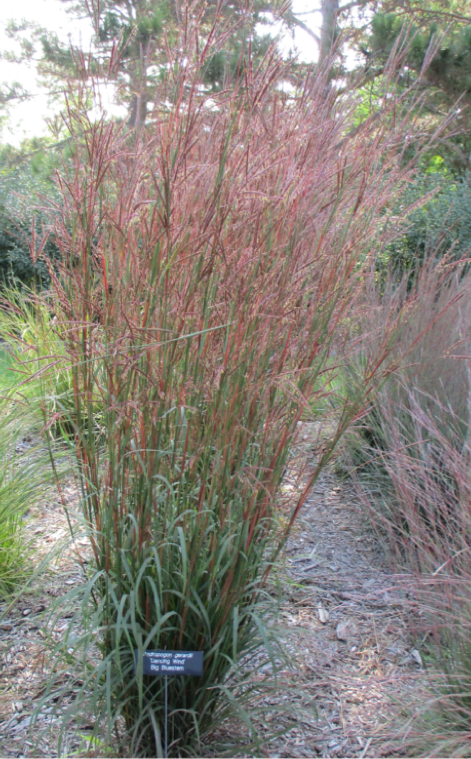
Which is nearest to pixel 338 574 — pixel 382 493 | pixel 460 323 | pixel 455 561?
pixel 382 493

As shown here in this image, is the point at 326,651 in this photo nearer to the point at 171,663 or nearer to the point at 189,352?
the point at 171,663

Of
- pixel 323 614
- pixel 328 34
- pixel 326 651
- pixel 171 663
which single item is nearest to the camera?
pixel 171 663

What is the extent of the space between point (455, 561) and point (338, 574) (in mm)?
937

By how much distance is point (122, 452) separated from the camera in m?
1.53

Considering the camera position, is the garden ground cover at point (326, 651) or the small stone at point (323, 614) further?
the small stone at point (323, 614)

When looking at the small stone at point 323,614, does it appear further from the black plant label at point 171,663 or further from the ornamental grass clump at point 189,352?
the black plant label at point 171,663

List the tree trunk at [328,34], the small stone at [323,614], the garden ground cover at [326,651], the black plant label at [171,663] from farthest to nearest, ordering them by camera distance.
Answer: the small stone at [323,614] → the tree trunk at [328,34] → the garden ground cover at [326,651] → the black plant label at [171,663]

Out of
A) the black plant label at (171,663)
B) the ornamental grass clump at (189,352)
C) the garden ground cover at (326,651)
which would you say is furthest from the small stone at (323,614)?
the black plant label at (171,663)

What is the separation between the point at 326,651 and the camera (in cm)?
221

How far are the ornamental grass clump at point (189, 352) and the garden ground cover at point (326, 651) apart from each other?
0.22m

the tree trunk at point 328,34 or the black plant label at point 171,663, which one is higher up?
the tree trunk at point 328,34

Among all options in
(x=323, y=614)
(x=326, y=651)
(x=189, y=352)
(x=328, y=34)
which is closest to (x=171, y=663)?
(x=189, y=352)

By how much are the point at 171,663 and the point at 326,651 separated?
0.99 metres

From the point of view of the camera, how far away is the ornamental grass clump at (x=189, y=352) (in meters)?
1.45
